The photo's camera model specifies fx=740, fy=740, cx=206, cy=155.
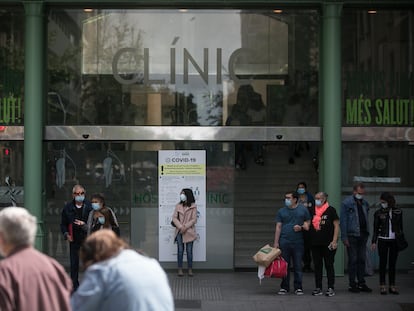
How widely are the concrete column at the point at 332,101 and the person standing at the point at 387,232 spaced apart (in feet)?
5.94

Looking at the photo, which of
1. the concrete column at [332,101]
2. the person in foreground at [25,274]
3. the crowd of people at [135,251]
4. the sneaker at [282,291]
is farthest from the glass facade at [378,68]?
the person in foreground at [25,274]

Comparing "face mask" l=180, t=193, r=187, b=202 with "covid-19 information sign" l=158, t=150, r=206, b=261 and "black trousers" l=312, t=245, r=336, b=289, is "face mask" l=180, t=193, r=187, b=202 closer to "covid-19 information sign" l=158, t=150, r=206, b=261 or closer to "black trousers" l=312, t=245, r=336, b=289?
"covid-19 information sign" l=158, t=150, r=206, b=261

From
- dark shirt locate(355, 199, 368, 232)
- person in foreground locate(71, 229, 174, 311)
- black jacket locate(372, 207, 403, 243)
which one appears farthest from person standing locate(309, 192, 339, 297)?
person in foreground locate(71, 229, 174, 311)

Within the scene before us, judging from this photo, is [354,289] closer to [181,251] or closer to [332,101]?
[181,251]

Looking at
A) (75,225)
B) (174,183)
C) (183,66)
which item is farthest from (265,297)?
(183,66)

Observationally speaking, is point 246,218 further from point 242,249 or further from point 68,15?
point 68,15

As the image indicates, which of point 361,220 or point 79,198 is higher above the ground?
point 79,198

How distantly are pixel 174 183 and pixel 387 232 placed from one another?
4.39m

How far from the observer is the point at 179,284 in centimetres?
1301

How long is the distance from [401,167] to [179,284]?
501 cm

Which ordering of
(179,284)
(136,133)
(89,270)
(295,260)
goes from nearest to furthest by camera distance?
(89,270) → (295,260) → (179,284) → (136,133)

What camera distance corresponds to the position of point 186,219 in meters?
13.6

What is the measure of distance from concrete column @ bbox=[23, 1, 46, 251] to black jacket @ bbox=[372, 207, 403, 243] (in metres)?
6.18

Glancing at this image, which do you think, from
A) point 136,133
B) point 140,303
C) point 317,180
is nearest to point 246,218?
point 317,180
